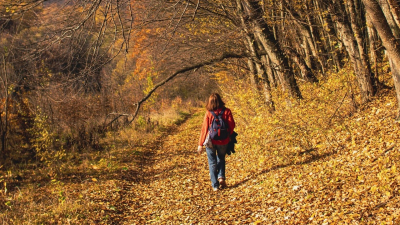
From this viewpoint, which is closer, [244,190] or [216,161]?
[244,190]

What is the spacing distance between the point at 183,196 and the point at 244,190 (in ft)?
4.35

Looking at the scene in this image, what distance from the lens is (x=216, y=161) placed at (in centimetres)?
584

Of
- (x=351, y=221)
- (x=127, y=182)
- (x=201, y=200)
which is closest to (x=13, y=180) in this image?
(x=127, y=182)

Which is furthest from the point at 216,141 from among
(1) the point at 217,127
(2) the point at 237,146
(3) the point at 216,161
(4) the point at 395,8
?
(4) the point at 395,8

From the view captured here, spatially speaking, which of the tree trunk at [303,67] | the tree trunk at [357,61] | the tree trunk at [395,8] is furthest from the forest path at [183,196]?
the tree trunk at [395,8]

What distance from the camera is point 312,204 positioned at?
4.08m

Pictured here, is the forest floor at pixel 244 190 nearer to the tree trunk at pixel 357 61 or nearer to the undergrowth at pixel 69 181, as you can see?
the undergrowth at pixel 69 181

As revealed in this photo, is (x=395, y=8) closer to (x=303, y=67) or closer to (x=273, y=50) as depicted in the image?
(x=273, y=50)

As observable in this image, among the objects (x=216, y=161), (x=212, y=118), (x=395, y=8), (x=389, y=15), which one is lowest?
(x=216, y=161)

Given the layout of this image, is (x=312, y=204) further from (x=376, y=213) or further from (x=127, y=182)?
(x=127, y=182)

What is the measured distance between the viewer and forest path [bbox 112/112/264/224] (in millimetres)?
4934

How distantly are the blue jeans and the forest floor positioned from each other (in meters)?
0.32

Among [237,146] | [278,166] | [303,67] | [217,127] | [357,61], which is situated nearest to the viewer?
[217,127]

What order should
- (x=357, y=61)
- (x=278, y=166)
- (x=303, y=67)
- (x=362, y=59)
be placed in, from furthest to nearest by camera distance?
1. (x=303, y=67)
2. (x=357, y=61)
3. (x=362, y=59)
4. (x=278, y=166)
